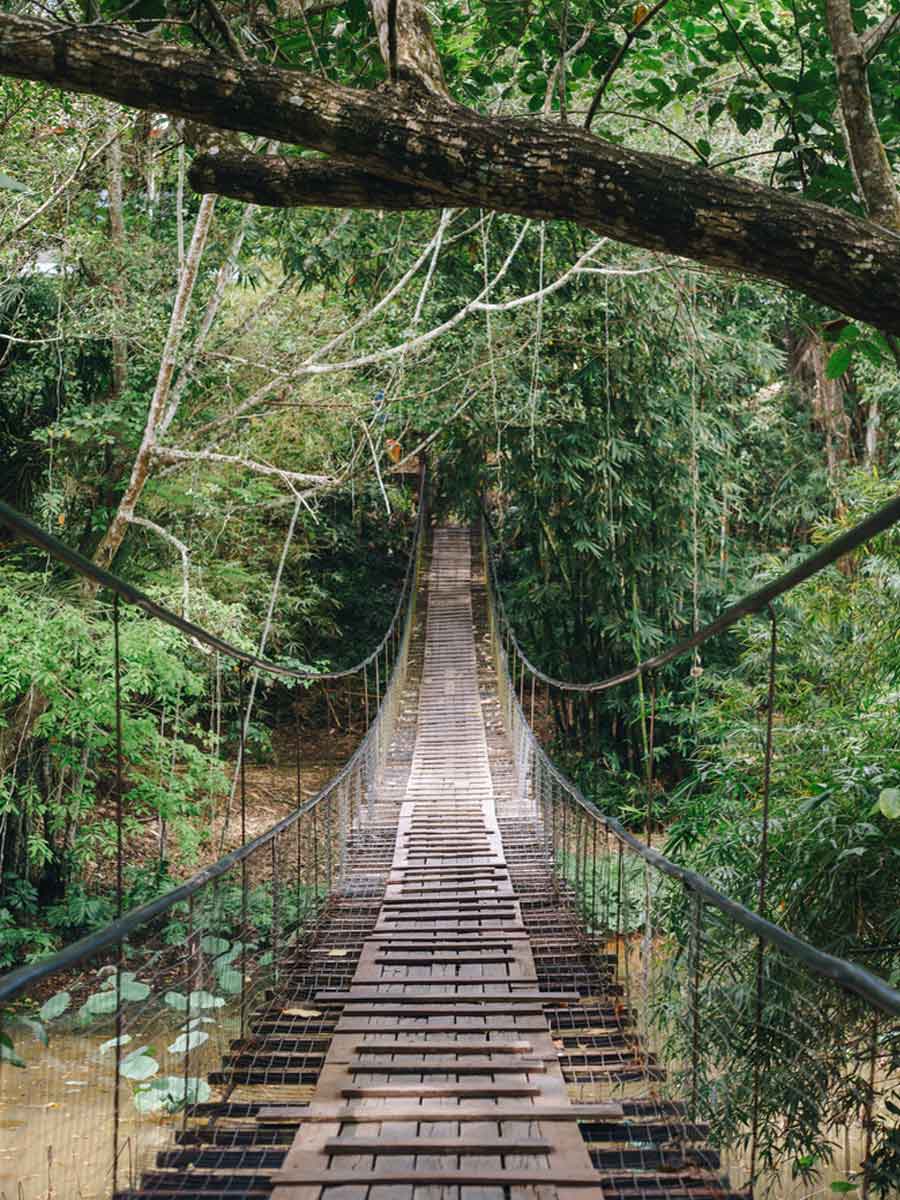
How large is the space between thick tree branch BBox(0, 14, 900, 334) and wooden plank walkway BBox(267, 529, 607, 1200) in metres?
1.18

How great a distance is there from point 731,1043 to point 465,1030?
52 centimetres

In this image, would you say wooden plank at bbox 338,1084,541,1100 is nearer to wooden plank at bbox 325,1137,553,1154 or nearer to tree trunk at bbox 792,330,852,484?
wooden plank at bbox 325,1137,553,1154

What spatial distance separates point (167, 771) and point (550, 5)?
4.42 metres

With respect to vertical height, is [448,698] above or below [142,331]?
below

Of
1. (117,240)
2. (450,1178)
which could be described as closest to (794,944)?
(450,1178)

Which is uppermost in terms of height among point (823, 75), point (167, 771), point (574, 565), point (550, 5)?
point (550, 5)

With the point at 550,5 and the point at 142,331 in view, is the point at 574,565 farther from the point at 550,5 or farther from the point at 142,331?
the point at 550,5

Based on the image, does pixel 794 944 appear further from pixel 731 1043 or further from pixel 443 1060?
pixel 731 1043

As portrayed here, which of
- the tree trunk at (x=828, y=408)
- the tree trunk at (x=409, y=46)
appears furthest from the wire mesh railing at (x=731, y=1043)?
the tree trunk at (x=828, y=408)

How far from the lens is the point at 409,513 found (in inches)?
448

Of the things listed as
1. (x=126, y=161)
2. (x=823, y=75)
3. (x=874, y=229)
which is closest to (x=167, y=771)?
(x=126, y=161)

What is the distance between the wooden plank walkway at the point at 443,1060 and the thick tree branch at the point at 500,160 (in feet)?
3.86

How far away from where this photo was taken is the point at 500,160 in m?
1.38

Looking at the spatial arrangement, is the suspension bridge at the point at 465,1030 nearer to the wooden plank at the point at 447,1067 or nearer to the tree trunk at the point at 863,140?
the wooden plank at the point at 447,1067
